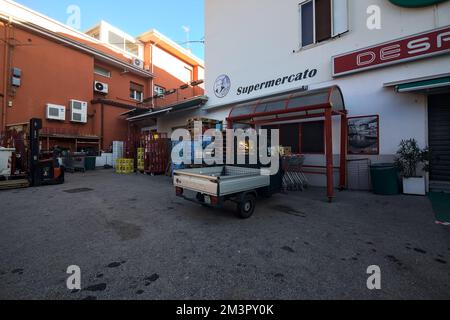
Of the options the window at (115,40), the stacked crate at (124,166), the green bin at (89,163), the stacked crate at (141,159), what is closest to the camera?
the stacked crate at (141,159)

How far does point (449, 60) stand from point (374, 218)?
5034 millimetres

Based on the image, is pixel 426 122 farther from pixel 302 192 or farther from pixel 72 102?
pixel 72 102

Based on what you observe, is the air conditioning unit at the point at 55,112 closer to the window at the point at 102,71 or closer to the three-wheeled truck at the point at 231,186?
the window at the point at 102,71

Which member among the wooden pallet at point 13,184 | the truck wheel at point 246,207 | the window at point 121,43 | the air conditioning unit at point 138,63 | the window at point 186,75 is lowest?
the truck wheel at point 246,207

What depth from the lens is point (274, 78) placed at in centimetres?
898

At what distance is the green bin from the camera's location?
1269 cm

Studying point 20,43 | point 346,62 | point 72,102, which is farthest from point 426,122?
point 20,43

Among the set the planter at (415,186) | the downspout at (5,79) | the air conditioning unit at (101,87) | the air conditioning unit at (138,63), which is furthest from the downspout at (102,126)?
the planter at (415,186)

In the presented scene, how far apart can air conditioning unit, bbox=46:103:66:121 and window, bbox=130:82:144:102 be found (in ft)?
20.0

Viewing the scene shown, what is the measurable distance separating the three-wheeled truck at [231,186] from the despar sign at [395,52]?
187 inches

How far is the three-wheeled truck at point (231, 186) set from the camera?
3.74 metres

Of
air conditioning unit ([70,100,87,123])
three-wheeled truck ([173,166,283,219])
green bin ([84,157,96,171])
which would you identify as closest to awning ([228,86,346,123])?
three-wheeled truck ([173,166,283,219])

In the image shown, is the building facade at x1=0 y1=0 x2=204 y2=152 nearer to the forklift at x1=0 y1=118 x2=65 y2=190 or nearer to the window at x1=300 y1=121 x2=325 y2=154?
the forklift at x1=0 y1=118 x2=65 y2=190

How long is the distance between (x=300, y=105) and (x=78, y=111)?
13.8 metres
